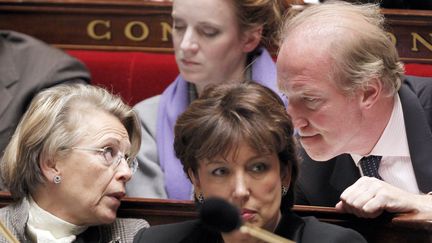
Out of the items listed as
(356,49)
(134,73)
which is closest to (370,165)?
(356,49)

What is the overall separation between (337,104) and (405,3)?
0.77m

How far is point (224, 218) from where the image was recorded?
4.50 ft

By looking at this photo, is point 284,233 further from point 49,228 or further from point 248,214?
point 49,228

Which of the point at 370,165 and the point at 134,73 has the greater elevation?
the point at 370,165

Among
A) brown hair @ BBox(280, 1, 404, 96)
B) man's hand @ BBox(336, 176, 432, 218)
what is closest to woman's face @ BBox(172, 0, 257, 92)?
brown hair @ BBox(280, 1, 404, 96)

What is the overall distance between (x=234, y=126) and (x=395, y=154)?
1.60ft

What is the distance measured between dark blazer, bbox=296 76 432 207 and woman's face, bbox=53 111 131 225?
14.0 inches

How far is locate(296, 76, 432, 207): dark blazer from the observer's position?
80.0 inches

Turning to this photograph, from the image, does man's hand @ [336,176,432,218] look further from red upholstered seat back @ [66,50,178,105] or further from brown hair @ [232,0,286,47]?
red upholstered seat back @ [66,50,178,105]

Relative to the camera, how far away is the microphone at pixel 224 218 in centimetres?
137

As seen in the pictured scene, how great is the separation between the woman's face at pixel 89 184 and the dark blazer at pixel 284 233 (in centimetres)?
11

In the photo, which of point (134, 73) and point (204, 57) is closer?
point (204, 57)

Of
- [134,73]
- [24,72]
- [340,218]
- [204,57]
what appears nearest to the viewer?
[340,218]

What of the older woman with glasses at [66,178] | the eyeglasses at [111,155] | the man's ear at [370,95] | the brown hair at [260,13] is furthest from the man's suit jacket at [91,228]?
the brown hair at [260,13]
